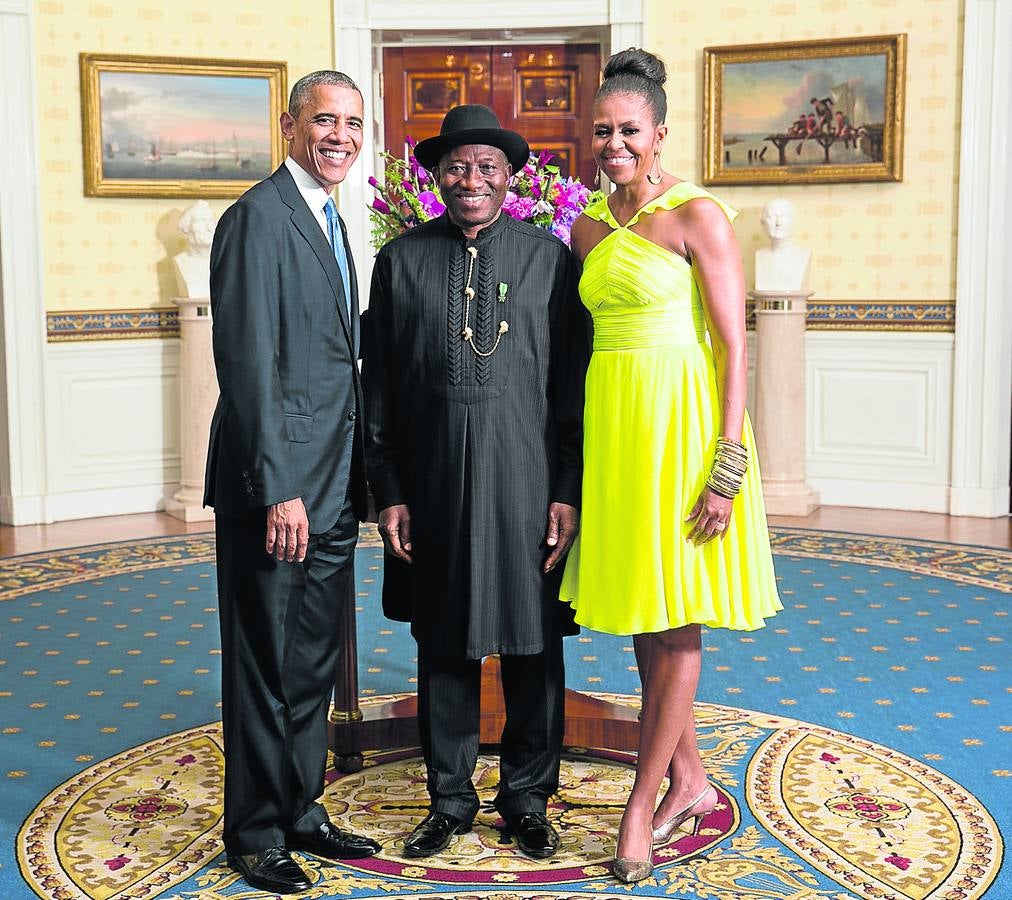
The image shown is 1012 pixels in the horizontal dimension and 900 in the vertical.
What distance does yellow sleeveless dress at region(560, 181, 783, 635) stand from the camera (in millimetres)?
2982

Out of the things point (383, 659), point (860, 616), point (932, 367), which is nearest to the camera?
point (383, 659)

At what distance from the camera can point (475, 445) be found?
3.06m

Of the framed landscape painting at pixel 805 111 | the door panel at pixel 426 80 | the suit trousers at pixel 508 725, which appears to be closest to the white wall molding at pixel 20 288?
the door panel at pixel 426 80

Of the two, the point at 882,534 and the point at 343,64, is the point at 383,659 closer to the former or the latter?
the point at 882,534

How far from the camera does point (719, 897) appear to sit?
A: 2.96 meters

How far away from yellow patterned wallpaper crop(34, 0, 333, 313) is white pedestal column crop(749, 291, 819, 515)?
2.98m

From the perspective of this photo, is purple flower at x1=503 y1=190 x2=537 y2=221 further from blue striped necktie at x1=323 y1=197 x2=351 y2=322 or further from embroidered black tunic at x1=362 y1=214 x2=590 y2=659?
blue striped necktie at x1=323 y1=197 x2=351 y2=322

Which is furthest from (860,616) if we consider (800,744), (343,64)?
(343,64)

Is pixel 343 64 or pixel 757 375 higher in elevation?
pixel 343 64

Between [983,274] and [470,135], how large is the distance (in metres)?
5.35

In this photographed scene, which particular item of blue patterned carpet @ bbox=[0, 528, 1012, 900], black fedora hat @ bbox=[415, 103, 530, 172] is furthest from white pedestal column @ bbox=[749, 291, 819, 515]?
Answer: black fedora hat @ bbox=[415, 103, 530, 172]

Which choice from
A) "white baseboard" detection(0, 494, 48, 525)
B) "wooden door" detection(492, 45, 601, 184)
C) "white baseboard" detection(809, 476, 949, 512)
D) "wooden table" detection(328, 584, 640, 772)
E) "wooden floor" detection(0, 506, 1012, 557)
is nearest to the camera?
"wooden table" detection(328, 584, 640, 772)

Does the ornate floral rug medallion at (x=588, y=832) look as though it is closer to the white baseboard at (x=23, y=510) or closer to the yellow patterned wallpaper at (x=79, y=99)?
the white baseboard at (x=23, y=510)

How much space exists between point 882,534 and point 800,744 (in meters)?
3.36
